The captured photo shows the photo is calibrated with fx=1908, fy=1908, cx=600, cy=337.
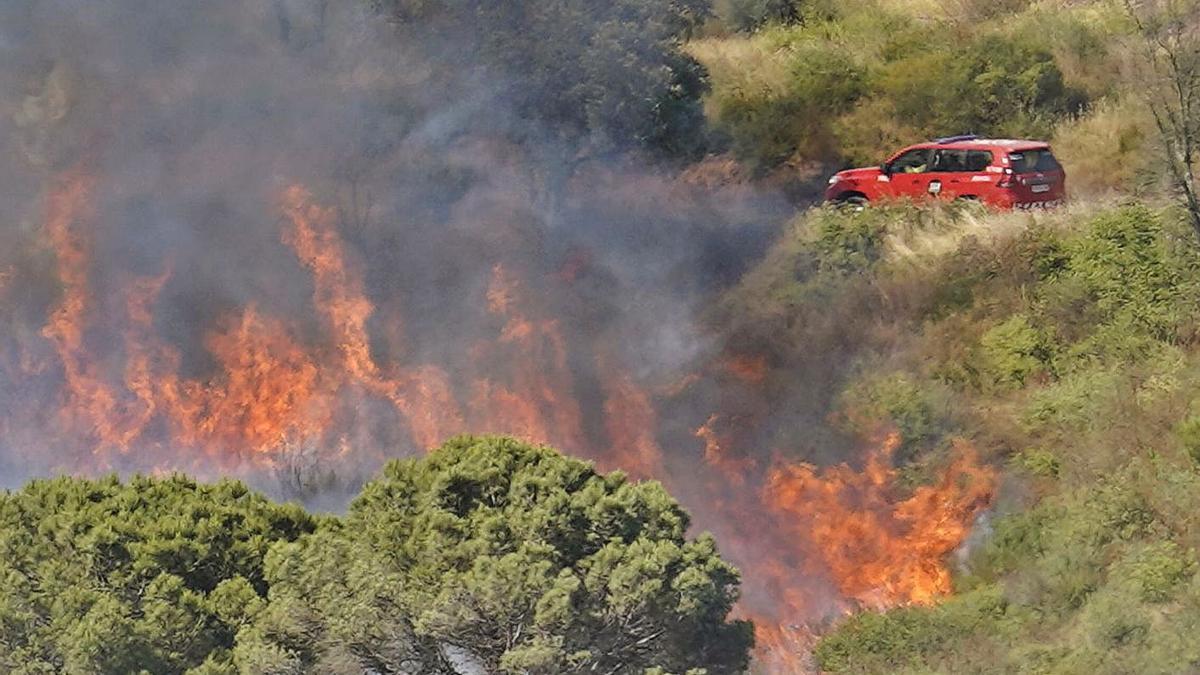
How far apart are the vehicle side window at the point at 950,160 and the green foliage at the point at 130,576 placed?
15.7 m

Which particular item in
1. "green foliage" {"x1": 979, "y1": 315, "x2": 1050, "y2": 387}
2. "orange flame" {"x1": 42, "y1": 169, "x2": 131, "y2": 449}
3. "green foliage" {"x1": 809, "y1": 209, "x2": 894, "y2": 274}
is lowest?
"green foliage" {"x1": 979, "y1": 315, "x2": 1050, "y2": 387}

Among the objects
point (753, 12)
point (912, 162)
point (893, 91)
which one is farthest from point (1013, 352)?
point (753, 12)

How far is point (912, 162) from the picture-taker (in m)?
35.8

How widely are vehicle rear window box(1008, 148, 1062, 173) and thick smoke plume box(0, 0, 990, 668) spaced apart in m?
4.83

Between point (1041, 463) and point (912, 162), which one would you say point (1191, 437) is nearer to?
point (1041, 463)

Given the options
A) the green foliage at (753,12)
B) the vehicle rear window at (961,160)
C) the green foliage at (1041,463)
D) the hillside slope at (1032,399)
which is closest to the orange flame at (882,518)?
the hillside slope at (1032,399)

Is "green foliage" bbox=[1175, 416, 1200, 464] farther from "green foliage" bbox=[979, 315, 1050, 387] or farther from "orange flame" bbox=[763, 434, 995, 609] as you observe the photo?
"green foliage" bbox=[979, 315, 1050, 387]

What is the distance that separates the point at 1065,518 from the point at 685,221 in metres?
12.0

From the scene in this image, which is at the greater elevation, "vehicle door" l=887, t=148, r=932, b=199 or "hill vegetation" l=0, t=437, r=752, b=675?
"vehicle door" l=887, t=148, r=932, b=199

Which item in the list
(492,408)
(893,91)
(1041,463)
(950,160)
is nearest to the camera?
(1041,463)

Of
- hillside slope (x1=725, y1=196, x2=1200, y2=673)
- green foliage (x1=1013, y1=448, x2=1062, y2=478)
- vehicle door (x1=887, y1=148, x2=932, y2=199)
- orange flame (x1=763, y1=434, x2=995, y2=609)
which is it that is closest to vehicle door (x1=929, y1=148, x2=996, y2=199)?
vehicle door (x1=887, y1=148, x2=932, y2=199)

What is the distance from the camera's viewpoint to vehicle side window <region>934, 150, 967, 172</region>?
115 feet

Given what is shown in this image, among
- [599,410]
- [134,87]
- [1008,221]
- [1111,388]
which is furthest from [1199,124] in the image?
[134,87]

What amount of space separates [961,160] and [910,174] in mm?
1047
